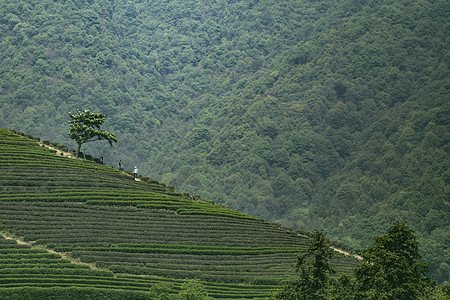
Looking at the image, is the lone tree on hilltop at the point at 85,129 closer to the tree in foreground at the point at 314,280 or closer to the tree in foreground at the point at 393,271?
the tree in foreground at the point at 314,280

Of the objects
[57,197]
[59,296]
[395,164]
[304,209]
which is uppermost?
[395,164]

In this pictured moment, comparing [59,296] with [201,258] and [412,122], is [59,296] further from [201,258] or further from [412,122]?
[412,122]

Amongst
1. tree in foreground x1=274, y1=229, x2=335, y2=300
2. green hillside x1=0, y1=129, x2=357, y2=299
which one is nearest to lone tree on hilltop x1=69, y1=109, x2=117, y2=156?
green hillside x1=0, y1=129, x2=357, y2=299

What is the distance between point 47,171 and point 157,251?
21.5 metres

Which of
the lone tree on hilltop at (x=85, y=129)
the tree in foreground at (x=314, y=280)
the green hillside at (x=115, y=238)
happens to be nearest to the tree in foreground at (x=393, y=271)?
the tree in foreground at (x=314, y=280)

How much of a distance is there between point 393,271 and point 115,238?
33.2 metres

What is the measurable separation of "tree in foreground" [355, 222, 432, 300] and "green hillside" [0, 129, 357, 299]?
636 inches

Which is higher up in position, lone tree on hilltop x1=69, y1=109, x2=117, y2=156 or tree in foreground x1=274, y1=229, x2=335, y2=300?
lone tree on hilltop x1=69, y1=109, x2=117, y2=156

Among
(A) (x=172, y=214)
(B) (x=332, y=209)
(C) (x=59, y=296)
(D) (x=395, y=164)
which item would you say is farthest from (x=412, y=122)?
(C) (x=59, y=296)

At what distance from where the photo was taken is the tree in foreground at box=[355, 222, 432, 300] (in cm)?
5234

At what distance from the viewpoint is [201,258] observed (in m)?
76.4

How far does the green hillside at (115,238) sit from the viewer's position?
65.5m

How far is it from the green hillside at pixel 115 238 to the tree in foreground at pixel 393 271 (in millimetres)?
16150

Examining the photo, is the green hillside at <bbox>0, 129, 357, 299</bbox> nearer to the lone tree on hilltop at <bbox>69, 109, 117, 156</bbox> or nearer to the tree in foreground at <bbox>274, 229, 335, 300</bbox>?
the lone tree on hilltop at <bbox>69, 109, 117, 156</bbox>
